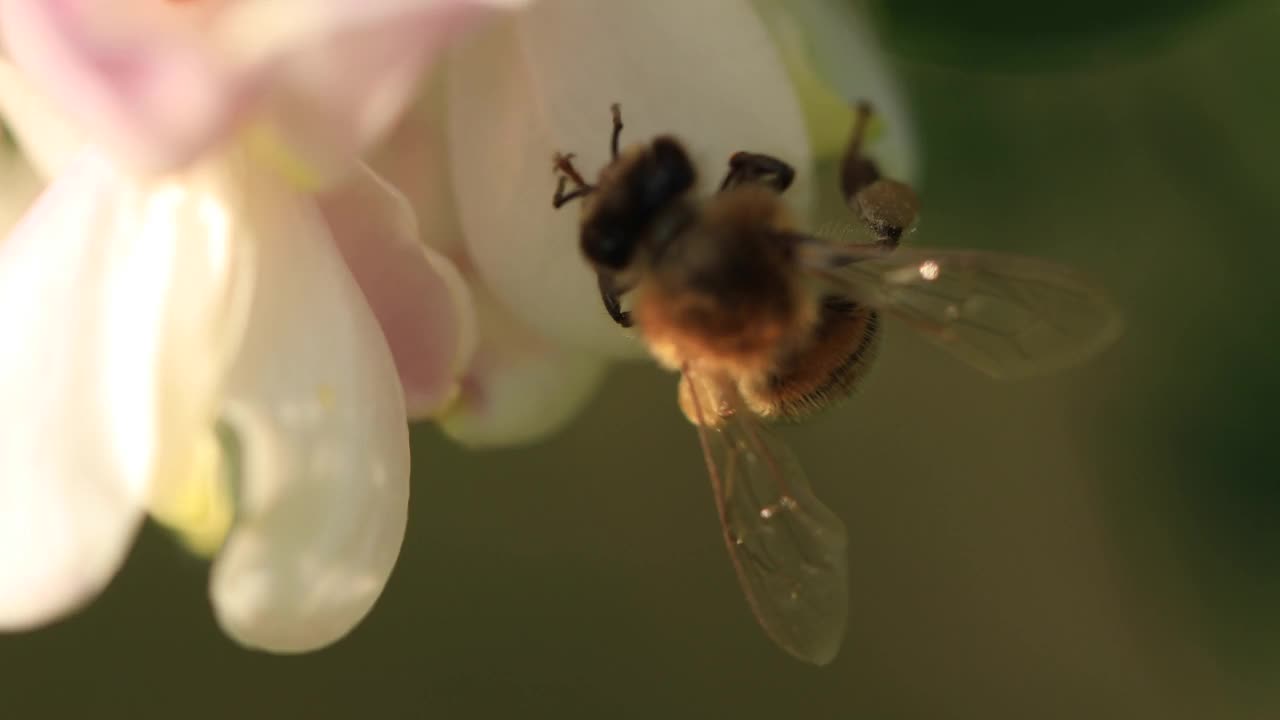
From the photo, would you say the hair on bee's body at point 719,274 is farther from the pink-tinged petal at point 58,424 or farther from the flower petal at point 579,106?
the pink-tinged petal at point 58,424

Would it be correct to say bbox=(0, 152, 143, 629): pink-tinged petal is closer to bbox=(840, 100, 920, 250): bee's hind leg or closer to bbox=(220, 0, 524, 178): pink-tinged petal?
bbox=(220, 0, 524, 178): pink-tinged petal

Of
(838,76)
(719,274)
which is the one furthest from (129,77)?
(838,76)

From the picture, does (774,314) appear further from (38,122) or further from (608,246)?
(38,122)

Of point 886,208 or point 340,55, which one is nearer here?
point 340,55

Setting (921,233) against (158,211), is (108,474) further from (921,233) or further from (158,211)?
(921,233)

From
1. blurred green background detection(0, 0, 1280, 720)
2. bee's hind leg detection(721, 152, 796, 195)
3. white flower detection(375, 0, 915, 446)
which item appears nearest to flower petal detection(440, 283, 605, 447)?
white flower detection(375, 0, 915, 446)

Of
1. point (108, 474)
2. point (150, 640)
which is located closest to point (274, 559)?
point (108, 474)
